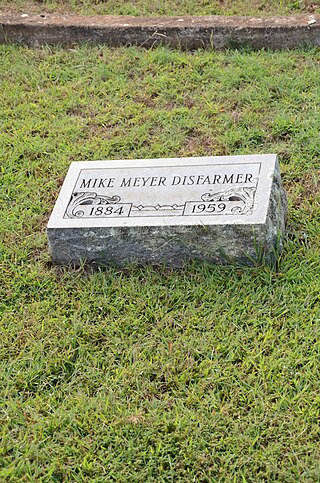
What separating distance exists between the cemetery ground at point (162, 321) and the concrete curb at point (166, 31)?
215mm

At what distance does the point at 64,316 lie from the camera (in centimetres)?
316

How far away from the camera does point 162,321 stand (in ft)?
10.1

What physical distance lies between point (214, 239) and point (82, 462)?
41.3 inches

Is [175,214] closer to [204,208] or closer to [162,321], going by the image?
[204,208]

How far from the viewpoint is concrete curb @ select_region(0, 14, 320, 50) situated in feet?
15.2

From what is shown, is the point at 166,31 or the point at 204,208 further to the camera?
the point at 166,31

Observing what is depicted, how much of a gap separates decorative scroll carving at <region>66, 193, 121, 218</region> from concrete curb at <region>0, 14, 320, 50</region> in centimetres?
171

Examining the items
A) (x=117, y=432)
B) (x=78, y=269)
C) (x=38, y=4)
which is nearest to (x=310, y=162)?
(x=78, y=269)

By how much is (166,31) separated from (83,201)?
5.84 ft

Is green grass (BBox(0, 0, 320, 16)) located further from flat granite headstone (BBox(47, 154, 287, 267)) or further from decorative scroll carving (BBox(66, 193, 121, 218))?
decorative scroll carving (BBox(66, 193, 121, 218))

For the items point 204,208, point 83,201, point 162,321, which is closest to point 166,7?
point 83,201

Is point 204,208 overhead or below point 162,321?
overhead

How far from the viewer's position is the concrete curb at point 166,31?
183 inches

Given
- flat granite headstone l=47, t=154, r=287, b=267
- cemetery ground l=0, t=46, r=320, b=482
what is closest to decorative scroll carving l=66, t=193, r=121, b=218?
flat granite headstone l=47, t=154, r=287, b=267
